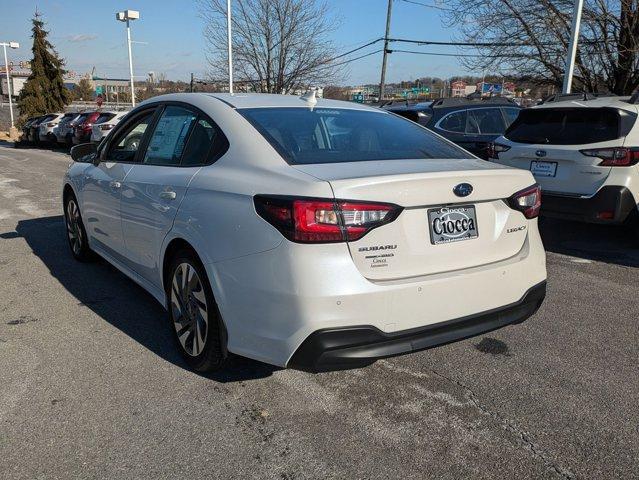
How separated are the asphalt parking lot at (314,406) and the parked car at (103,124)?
1658cm

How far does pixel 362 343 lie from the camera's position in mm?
2525

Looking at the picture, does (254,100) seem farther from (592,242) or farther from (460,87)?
(460,87)

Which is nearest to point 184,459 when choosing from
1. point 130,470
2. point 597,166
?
point 130,470

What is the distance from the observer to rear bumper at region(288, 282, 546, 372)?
248cm

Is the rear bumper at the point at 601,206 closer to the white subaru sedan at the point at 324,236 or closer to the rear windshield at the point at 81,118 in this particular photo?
the white subaru sedan at the point at 324,236

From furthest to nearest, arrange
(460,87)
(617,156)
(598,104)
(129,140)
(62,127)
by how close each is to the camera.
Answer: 1. (460,87)
2. (62,127)
3. (598,104)
4. (617,156)
5. (129,140)

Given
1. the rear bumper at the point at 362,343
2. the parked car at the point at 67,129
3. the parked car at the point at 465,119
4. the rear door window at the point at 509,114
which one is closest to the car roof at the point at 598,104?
the parked car at the point at 465,119

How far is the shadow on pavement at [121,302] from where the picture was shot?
131 inches

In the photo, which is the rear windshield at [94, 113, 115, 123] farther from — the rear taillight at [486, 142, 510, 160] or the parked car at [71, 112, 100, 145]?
the rear taillight at [486, 142, 510, 160]

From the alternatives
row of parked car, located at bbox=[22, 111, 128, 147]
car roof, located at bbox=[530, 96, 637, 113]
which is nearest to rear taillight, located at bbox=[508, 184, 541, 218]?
car roof, located at bbox=[530, 96, 637, 113]

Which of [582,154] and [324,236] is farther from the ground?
[582,154]

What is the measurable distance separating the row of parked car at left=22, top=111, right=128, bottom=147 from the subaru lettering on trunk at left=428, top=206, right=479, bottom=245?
50.5ft

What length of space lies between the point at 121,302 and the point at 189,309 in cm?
151

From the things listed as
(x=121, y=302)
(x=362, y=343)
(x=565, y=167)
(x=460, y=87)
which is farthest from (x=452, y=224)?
(x=460, y=87)
